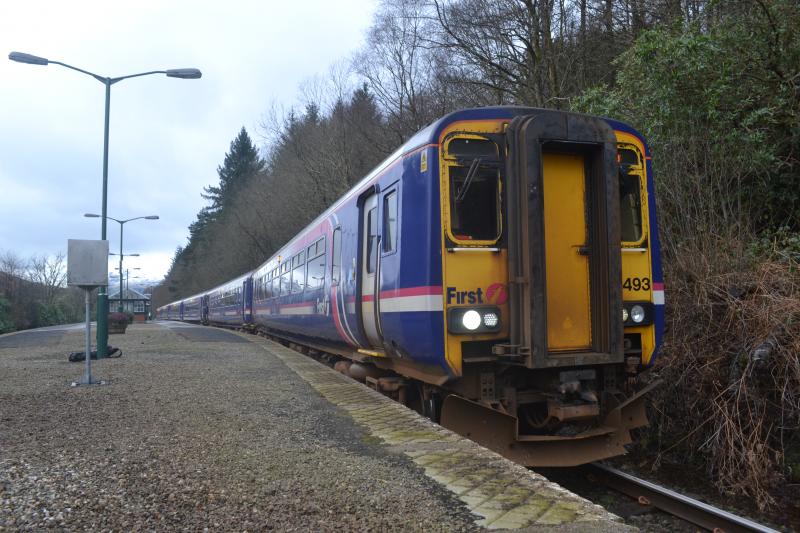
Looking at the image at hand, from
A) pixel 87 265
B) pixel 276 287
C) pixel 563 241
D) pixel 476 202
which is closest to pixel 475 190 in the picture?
pixel 476 202

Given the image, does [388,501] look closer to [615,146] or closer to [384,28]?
[615,146]

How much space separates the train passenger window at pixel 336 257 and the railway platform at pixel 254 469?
5.57 ft

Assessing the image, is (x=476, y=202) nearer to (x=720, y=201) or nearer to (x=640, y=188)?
(x=640, y=188)

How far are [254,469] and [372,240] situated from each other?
3.34m

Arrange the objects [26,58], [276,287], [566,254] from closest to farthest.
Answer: [566,254] < [26,58] < [276,287]

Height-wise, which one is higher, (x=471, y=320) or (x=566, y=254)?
(x=566, y=254)

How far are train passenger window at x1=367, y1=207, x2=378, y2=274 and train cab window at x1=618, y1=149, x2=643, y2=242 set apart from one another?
255 cm

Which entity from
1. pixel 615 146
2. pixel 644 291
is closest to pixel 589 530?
pixel 644 291

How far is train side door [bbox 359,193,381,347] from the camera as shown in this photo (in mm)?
6609

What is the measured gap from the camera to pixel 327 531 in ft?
10.4

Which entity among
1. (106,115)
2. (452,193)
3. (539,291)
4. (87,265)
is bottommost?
(539,291)

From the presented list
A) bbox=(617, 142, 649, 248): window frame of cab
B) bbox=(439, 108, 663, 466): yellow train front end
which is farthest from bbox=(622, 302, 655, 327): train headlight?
bbox=(617, 142, 649, 248): window frame of cab

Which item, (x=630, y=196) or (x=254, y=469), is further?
(x=630, y=196)

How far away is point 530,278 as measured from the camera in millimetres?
4883
